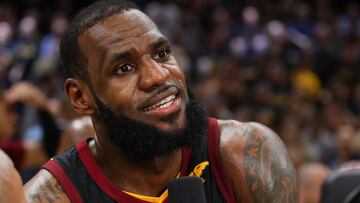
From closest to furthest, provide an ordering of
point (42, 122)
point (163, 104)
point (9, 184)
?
point (9, 184) → point (163, 104) → point (42, 122)

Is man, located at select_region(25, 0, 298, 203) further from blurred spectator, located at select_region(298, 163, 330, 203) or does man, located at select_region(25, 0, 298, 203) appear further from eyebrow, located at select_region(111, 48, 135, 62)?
blurred spectator, located at select_region(298, 163, 330, 203)

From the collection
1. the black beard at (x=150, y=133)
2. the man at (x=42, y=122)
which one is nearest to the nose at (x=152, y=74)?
the black beard at (x=150, y=133)

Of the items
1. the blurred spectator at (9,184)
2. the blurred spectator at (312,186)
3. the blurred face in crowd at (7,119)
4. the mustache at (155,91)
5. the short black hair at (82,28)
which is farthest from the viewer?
the blurred spectator at (312,186)

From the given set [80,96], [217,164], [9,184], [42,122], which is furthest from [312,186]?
[9,184]

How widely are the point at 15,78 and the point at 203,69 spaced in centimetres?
231

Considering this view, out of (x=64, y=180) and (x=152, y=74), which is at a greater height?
(x=152, y=74)

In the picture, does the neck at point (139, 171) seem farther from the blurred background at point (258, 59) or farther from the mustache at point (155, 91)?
the blurred background at point (258, 59)

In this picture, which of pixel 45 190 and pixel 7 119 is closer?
pixel 45 190

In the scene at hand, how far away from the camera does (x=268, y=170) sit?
2324 millimetres

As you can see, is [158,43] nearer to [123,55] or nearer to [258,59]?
[123,55]

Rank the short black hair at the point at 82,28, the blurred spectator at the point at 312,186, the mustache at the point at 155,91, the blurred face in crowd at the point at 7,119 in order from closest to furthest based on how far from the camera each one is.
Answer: the mustache at the point at 155,91, the short black hair at the point at 82,28, the blurred face in crowd at the point at 7,119, the blurred spectator at the point at 312,186

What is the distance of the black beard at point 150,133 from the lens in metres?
2.22

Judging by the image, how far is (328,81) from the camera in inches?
397

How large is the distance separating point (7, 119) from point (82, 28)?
2172mm
